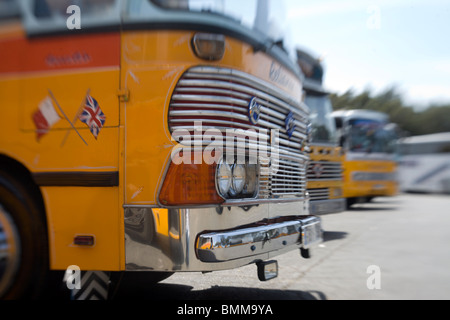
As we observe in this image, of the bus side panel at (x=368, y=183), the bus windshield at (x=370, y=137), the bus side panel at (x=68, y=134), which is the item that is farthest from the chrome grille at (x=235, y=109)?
the bus windshield at (x=370, y=137)

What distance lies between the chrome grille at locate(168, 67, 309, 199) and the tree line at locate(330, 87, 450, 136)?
2374 centimetres

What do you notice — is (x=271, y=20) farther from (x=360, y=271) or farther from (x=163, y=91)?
(x=360, y=271)

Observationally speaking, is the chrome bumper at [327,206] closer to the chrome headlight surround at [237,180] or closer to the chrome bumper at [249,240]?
the chrome bumper at [249,240]

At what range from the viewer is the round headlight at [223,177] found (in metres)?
2.90

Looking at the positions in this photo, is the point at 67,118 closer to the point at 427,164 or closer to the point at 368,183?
the point at 368,183

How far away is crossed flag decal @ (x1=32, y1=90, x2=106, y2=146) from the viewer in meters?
2.88

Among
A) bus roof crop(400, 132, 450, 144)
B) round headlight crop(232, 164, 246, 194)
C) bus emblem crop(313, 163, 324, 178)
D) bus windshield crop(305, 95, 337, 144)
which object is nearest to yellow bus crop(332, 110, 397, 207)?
bus windshield crop(305, 95, 337, 144)

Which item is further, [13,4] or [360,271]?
[360,271]

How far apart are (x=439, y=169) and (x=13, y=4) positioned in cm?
2317

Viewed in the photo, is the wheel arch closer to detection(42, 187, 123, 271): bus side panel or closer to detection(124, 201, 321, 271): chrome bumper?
detection(42, 187, 123, 271): bus side panel

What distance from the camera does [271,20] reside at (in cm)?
355

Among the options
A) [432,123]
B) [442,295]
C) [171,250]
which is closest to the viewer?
[171,250]

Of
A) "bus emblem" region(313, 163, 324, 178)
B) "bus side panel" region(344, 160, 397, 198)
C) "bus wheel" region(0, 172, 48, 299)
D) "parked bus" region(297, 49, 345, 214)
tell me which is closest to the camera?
"bus wheel" region(0, 172, 48, 299)

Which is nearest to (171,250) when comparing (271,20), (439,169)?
(271,20)
